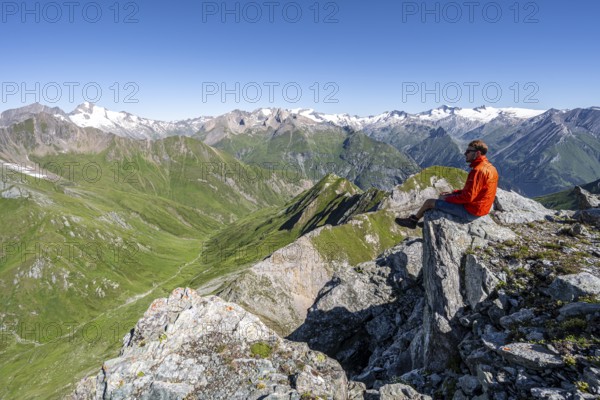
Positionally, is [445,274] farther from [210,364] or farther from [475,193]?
[210,364]

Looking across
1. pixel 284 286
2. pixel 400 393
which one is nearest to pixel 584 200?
pixel 400 393

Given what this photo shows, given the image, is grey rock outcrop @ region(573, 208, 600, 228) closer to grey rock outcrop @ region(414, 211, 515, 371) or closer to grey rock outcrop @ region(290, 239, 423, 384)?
grey rock outcrop @ region(414, 211, 515, 371)

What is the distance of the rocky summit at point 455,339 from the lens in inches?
537

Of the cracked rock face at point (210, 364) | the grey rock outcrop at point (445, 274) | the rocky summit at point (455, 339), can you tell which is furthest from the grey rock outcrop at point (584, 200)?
the cracked rock face at point (210, 364)

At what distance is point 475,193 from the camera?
20250 mm

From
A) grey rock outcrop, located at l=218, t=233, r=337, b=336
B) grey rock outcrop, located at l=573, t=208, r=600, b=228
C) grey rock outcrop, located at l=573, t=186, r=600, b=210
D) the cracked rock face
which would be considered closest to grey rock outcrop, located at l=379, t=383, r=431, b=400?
the cracked rock face

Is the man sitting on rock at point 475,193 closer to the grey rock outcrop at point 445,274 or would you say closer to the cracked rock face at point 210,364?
the grey rock outcrop at point 445,274

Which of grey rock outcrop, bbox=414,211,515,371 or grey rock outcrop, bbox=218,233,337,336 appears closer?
grey rock outcrop, bbox=414,211,515,371

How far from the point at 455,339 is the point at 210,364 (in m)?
14.0

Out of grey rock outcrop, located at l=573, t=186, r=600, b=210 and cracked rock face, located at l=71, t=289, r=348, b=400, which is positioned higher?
grey rock outcrop, located at l=573, t=186, r=600, b=210

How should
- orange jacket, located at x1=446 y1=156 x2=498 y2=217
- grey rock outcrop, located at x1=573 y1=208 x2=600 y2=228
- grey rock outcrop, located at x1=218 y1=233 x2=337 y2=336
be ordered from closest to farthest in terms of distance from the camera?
1. orange jacket, located at x1=446 y1=156 x2=498 y2=217
2. grey rock outcrop, located at x1=573 y1=208 x2=600 y2=228
3. grey rock outcrop, located at x1=218 y1=233 x2=337 y2=336

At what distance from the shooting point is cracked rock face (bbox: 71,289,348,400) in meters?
17.4

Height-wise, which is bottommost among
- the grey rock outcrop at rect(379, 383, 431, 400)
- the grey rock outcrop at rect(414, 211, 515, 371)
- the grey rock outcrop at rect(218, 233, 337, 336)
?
the grey rock outcrop at rect(218, 233, 337, 336)

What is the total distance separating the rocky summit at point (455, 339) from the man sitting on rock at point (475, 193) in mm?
830
